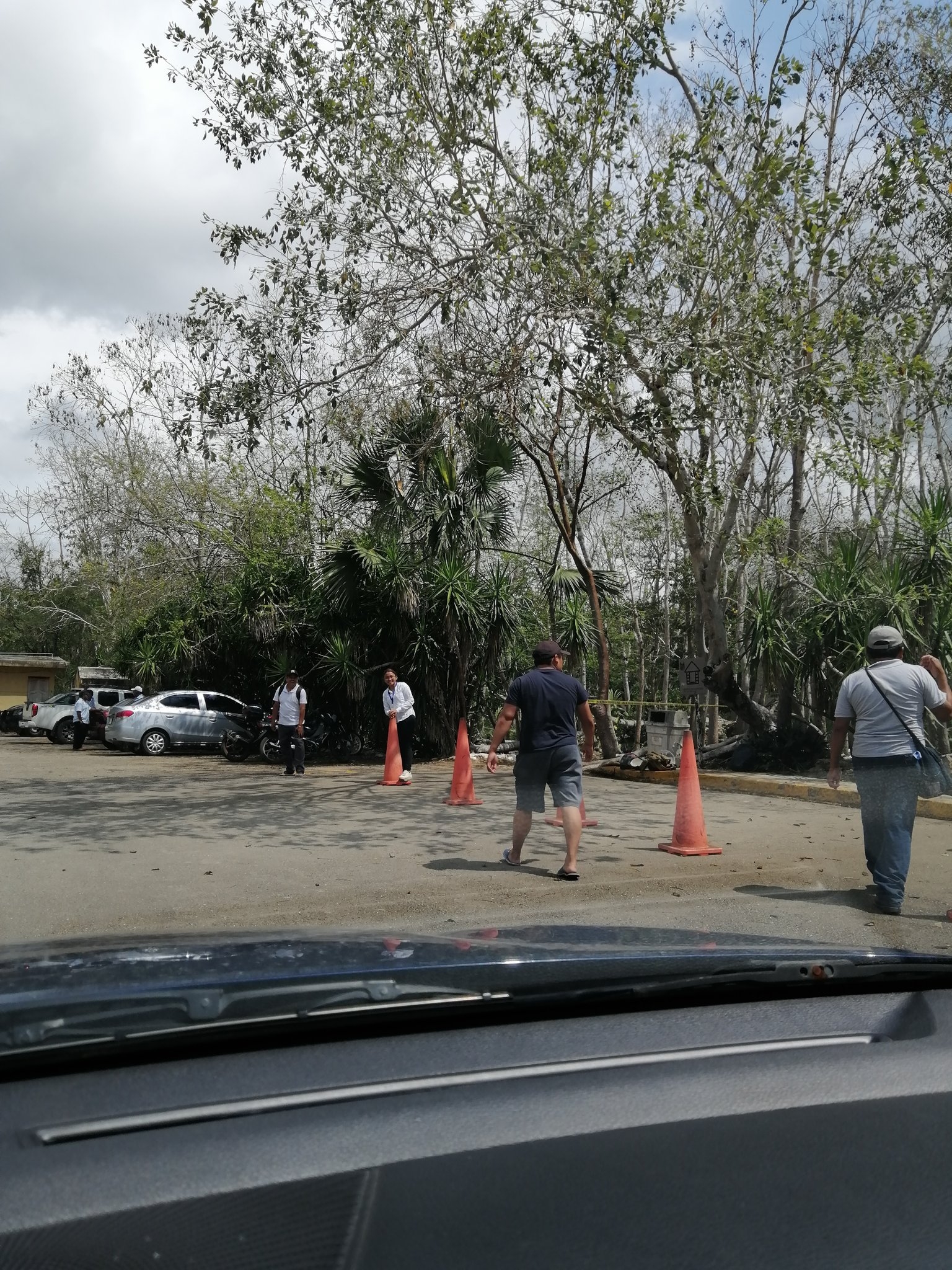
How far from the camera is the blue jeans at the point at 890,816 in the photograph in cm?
752

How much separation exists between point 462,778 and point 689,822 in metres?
3.99

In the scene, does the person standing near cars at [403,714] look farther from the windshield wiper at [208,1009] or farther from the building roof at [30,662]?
the building roof at [30,662]

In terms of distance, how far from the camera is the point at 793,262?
1407 cm

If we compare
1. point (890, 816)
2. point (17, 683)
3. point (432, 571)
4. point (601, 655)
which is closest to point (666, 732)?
point (601, 655)

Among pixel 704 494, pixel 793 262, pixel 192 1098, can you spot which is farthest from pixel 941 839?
pixel 192 1098

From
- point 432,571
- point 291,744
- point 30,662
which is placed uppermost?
point 432,571

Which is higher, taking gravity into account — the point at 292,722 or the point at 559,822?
the point at 292,722

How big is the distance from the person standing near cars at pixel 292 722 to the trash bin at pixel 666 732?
5.98 metres

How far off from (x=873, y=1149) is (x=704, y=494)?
1361 cm

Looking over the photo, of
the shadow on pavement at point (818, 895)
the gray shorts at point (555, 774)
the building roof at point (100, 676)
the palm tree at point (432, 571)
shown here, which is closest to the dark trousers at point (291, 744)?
the palm tree at point (432, 571)

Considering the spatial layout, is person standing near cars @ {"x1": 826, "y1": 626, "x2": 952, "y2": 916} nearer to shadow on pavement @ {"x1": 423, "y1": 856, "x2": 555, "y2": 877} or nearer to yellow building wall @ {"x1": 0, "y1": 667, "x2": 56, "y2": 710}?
shadow on pavement @ {"x1": 423, "y1": 856, "x2": 555, "y2": 877}

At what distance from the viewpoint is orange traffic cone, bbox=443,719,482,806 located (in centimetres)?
1335

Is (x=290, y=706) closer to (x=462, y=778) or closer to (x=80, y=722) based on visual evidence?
(x=462, y=778)

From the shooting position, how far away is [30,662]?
46.4 metres
